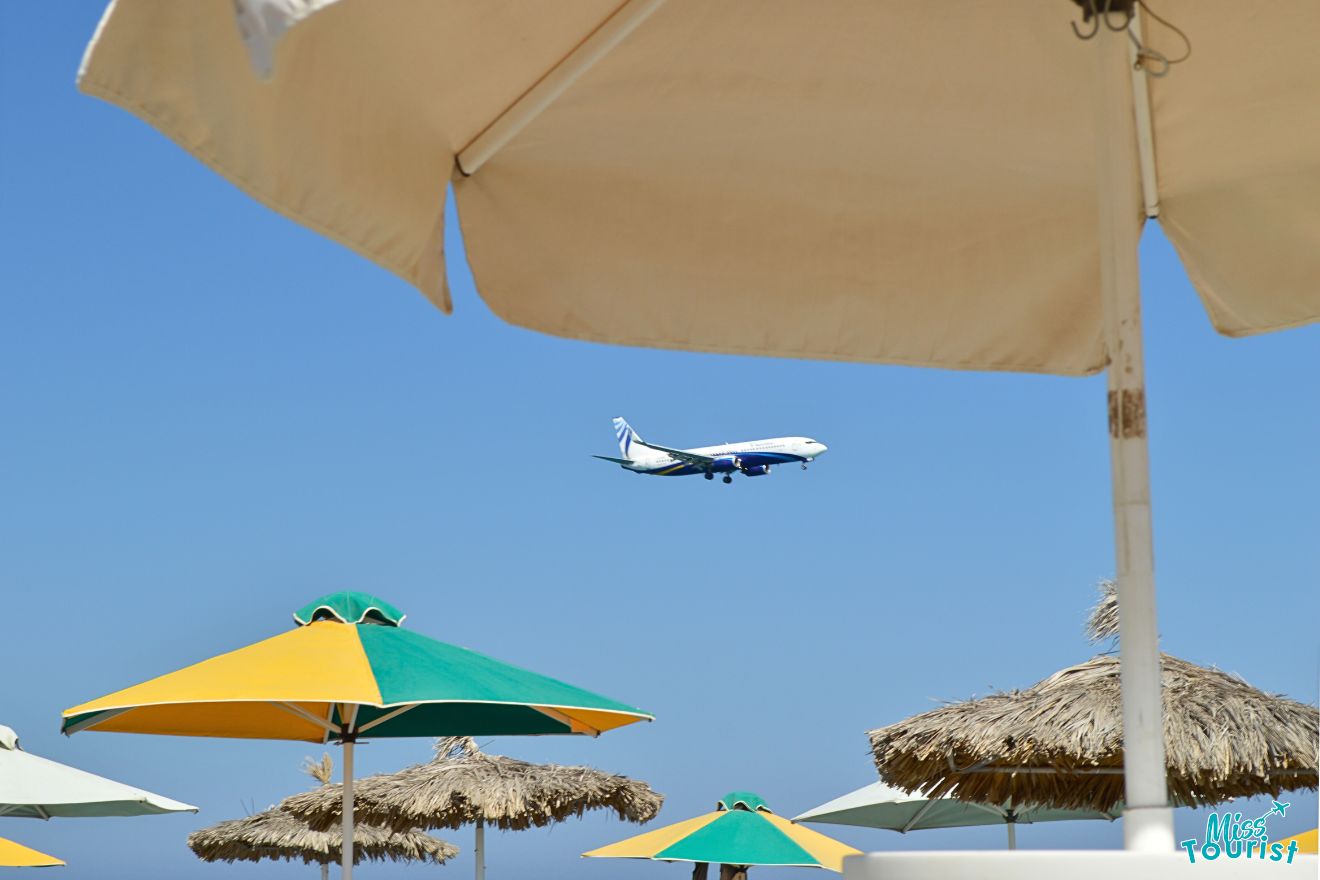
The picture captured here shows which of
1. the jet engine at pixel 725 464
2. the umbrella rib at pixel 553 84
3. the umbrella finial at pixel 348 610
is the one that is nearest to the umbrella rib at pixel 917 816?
the umbrella finial at pixel 348 610

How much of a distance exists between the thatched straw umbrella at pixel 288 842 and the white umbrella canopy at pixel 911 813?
215 inches

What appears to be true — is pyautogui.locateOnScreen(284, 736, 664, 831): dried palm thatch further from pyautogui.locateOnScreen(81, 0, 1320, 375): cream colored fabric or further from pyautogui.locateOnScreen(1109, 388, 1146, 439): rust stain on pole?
pyautogui.locateOnScreen(1109, 388, 1146, 439): rust stain on pole

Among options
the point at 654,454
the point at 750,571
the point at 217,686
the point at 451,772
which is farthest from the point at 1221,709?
the point at 750,571

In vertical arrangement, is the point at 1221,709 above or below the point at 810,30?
below

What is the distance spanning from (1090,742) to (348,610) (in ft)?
12.0

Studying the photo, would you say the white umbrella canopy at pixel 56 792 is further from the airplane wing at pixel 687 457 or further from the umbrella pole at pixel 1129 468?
the airplane wing at pixel 687 457

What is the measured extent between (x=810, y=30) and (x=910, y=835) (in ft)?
34.4

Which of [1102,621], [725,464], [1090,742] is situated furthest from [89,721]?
[725,464]

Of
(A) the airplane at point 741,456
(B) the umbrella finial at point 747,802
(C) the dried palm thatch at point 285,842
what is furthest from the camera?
(A) the airplane at point 741,456

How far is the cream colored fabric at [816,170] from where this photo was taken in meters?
1.93

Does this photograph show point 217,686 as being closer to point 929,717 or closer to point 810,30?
point 810,30

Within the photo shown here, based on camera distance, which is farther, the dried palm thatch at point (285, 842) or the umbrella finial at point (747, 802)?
the dried palm thatch at point (285, 842)

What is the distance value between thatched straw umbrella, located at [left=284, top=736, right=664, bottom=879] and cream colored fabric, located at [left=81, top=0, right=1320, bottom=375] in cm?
924

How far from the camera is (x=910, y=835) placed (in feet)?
38.3
